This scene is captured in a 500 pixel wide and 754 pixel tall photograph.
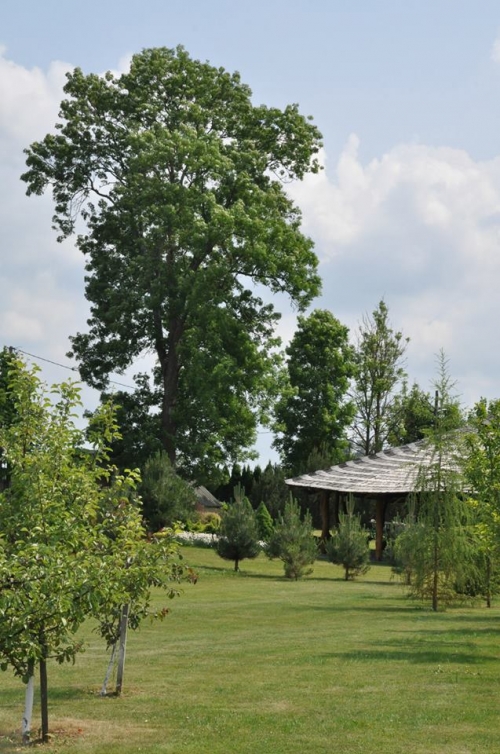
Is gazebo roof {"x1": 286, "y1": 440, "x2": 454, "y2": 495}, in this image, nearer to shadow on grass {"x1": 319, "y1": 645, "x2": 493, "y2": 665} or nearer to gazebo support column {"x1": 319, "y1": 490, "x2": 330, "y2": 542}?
gazebo support column {"x1": 319, "y1": 490, "x2": 330, "y2": 542}

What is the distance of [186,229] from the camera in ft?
142

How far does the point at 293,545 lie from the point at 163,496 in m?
5.03

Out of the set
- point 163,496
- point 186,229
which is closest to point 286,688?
point 163,496

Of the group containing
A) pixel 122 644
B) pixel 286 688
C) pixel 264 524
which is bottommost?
pixel 286 688

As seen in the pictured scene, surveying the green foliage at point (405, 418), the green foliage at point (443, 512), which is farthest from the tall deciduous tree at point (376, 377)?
the green foliage at point (443, 512)

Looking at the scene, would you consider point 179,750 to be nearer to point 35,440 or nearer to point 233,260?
point 35,440

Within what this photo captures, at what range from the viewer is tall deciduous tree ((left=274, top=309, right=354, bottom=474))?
62031 mm

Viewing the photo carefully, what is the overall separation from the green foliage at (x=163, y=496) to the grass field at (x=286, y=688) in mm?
12142

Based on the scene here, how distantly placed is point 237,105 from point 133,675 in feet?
117

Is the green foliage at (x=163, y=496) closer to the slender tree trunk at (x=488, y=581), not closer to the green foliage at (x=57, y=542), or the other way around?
the slender tree trunk at (x=488, y=581)

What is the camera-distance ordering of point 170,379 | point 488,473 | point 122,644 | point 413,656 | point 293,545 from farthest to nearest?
1. point 170,379
2. point 293,545
3. point 488,473
4. point 413,656
5. point 122,644

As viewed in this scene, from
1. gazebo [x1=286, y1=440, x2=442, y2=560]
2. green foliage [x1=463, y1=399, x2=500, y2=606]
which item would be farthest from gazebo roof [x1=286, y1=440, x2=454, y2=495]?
green foliage [x1=463, y1=399, x2=500, y2=606]

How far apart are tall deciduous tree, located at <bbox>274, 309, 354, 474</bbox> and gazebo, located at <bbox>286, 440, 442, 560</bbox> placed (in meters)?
11.5

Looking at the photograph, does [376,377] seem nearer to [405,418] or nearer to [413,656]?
[405,418]
